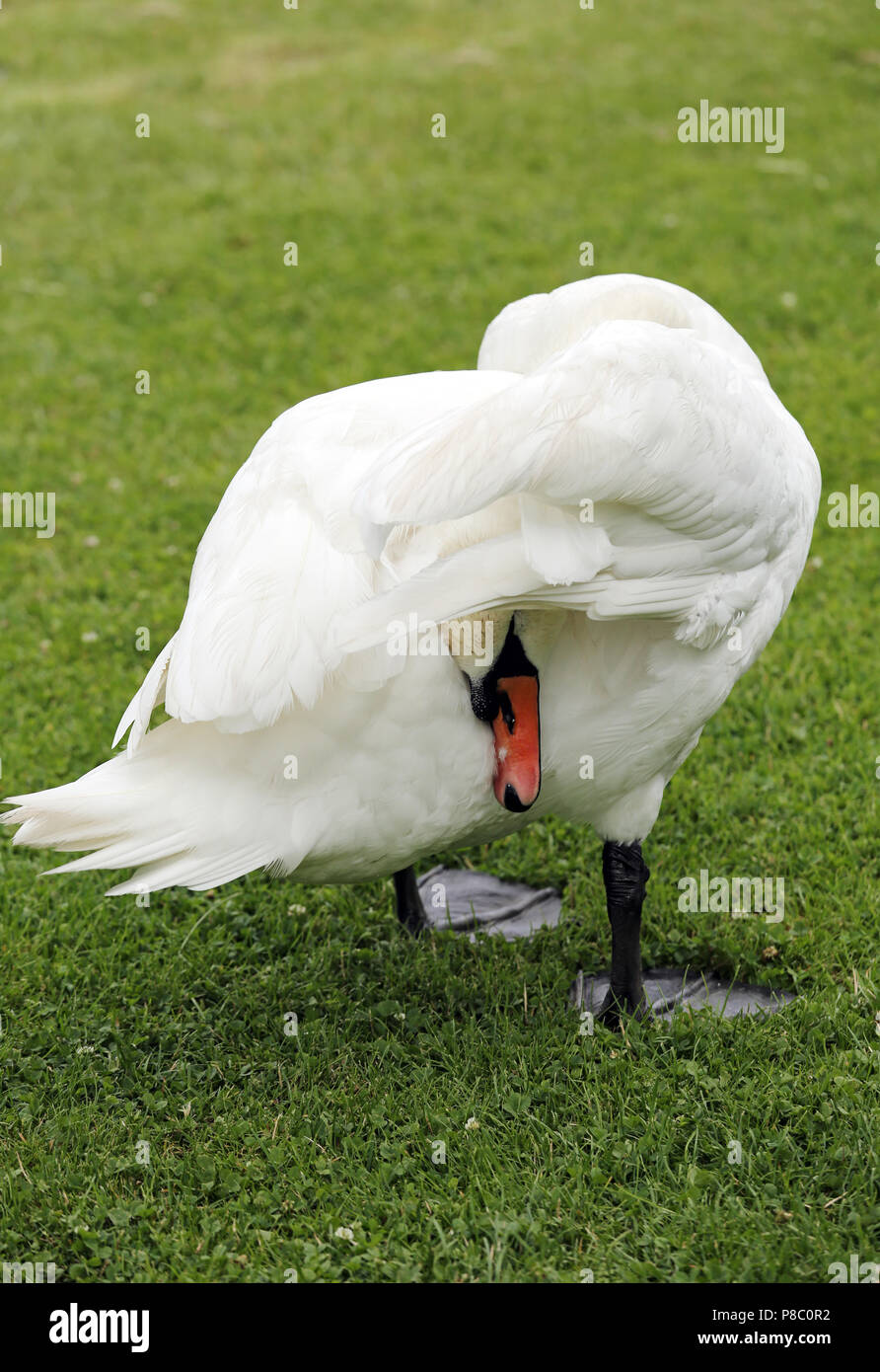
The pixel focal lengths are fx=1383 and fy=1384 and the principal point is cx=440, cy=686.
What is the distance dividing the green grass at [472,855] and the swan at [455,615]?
0.77 meters

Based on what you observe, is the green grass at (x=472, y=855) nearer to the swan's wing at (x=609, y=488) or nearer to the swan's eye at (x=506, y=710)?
the swan's eye at (x=506, y=710)

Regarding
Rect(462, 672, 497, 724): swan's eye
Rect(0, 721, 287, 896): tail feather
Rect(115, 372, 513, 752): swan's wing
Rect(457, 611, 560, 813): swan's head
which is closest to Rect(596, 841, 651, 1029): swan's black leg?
Rect(457, 611, 560, 813): swan's head

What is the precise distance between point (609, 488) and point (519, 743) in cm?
65

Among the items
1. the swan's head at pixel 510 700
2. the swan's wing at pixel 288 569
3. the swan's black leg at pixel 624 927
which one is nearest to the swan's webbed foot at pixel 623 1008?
the swan's black leg at pixel 624 927

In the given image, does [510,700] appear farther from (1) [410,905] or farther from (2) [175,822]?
(1) [410,905]

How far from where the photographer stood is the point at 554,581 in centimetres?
282

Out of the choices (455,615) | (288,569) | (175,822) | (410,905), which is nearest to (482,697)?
(455,615)

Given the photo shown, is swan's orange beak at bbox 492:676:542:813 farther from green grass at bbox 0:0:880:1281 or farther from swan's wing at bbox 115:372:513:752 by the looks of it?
green grass at bbox 0:0:880:1281

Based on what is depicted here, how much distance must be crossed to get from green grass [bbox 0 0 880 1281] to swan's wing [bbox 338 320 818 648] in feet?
4.31

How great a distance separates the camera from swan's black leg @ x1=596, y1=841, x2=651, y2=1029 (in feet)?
12.6

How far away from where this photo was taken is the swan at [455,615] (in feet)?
9.19
